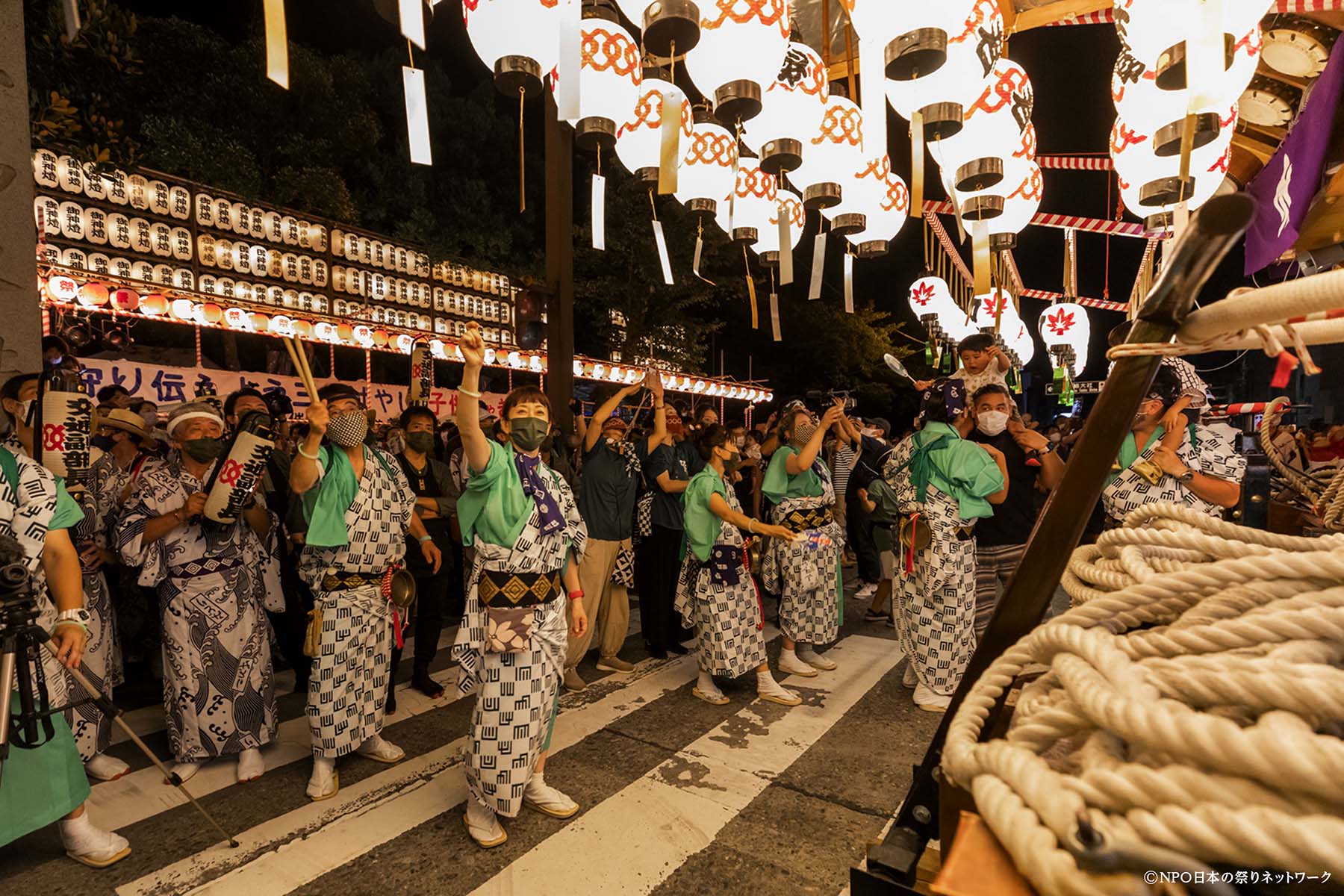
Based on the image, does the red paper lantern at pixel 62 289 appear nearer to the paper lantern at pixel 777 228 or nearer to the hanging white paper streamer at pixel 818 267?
the paper lantern at pixel 777 228

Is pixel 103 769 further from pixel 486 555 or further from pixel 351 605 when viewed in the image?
pixel 486 555

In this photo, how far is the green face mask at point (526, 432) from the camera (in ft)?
10.4

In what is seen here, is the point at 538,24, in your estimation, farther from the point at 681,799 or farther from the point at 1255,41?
the point at 681,799

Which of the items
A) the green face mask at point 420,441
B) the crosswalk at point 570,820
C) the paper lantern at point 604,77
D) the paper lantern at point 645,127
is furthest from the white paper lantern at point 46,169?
the paper lantern at point 604,77

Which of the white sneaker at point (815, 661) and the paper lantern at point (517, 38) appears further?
the white sneaker at point (815, 661)

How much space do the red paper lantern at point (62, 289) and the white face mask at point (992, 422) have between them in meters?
10.7

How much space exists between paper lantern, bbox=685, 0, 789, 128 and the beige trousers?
3173 mm

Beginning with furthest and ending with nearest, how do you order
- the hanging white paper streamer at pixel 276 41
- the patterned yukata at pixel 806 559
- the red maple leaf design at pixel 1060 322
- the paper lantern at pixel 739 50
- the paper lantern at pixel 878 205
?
the red maple leaf design at pixel 1060 322 < the patterned yukata at pixel 806 559 < the paper lantern at pixel 878 205 < the paper lantern at pixel 739 50 < the hanging white paper streamer at pixel 276 41


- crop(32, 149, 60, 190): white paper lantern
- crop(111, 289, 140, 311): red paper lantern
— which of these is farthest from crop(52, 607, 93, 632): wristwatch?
crop(32, 149, 60, 190): white paper lantern

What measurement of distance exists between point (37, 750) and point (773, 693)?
3.83 m

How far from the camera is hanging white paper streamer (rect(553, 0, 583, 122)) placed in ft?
8.86

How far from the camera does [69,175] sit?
9148 millimetres

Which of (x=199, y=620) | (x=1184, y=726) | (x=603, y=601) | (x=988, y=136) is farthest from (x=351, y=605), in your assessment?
(x=988, y=136)

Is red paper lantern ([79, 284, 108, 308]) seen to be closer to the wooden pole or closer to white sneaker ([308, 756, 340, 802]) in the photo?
the wooden pole
